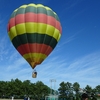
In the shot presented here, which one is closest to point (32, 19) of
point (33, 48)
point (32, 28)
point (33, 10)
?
point (32, 28)

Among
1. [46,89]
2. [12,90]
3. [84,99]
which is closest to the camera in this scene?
[84,99]

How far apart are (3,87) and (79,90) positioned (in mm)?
47692

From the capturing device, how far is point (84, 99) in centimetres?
784

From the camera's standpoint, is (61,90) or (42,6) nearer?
(42,6)

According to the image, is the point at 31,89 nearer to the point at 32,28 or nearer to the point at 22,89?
the point at 22,89

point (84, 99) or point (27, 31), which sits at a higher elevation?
point (27, 31)

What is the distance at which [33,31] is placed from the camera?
25.3 m

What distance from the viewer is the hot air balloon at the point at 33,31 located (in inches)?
1002

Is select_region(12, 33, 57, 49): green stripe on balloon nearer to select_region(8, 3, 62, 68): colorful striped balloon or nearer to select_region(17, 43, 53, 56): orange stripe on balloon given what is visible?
select_region(8, 3, 62, 68): colorful striped balloon

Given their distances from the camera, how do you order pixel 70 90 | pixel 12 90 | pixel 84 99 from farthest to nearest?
pixel 70 90, pixel 12 90, pixel 84 99

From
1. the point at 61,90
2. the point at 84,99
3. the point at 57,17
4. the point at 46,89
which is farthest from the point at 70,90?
the point at 84,99

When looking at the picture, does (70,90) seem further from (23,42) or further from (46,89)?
(23,42)

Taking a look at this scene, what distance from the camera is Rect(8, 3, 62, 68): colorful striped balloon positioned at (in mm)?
25453

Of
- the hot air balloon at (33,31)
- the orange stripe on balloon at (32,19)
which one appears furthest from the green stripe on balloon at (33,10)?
the orange stripe on balloon at (32,19)
